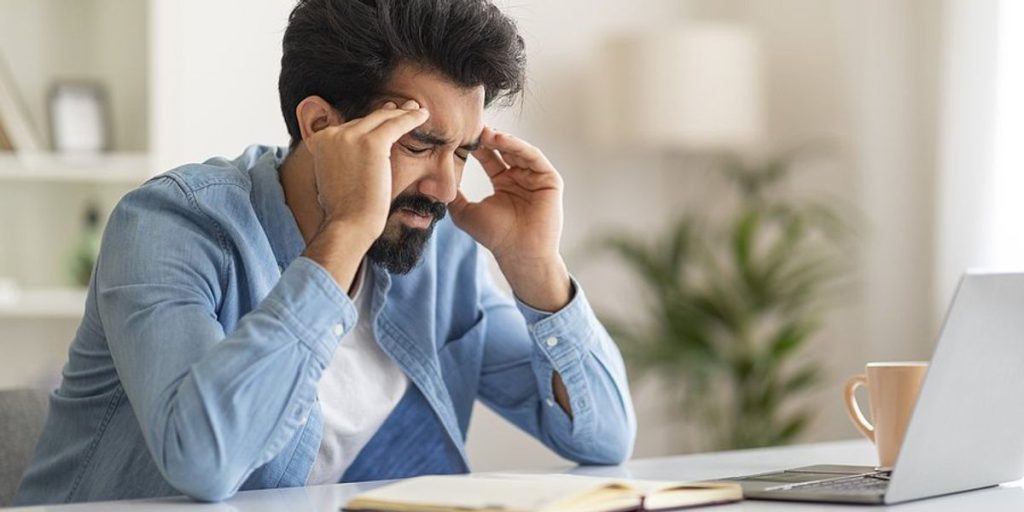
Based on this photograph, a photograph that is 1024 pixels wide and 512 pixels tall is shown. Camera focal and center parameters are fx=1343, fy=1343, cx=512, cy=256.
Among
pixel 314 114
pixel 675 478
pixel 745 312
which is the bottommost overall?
pixel 745 312

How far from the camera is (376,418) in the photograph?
1591 mm

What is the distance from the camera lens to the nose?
4.91ft

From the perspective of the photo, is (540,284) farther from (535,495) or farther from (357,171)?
(535,495)

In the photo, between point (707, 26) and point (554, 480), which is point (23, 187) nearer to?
point (707, 26)

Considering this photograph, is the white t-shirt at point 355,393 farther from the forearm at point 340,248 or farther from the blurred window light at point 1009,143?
the blurred window light at point 1009,143

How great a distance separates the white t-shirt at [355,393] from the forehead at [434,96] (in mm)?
239

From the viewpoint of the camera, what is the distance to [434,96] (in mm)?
1486

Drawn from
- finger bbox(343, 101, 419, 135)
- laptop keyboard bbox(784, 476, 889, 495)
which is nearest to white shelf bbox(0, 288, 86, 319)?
finger bbox(343, 101, 419, 135)

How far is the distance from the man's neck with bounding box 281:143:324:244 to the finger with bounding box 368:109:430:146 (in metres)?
0.20

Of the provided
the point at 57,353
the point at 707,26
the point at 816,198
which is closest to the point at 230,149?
the point at 57,353

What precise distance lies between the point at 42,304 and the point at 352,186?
5.64 ft

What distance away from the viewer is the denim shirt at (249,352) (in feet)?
3.85

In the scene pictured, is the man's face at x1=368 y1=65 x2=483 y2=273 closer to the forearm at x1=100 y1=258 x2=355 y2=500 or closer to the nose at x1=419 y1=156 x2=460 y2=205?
the nose at x1=419 y1=156 x2=460 y2=205

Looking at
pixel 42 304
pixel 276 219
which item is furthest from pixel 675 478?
pixel 42 304
